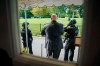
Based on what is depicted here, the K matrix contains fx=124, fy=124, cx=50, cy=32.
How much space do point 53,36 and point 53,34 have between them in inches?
1.7

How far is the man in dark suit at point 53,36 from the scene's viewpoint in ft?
7.50

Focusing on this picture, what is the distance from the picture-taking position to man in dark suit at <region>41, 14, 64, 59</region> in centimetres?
229

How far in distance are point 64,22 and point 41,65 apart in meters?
0.86
